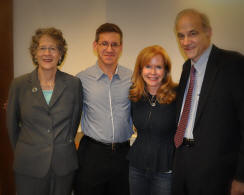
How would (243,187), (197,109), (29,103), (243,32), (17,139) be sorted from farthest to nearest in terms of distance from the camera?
(243,32)
(17,139)
(29,103)
(197,109)
(243,187)

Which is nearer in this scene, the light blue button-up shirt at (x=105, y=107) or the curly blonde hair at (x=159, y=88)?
the curly blonde hair at (x=159, y=88)

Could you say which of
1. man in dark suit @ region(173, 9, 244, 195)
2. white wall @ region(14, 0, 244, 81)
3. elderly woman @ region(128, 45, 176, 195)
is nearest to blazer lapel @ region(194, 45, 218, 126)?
man in dark suit @ region(173, 9, 244, 195)

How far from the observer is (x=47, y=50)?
191cm

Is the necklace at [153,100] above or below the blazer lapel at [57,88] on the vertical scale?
below

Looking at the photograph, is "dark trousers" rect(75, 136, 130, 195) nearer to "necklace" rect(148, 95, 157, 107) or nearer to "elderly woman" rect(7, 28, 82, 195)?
"elderly woman" rect(7, 28, 82, 195)

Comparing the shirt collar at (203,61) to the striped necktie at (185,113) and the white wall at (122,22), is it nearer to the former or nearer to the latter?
the striped necktie at (185,113)

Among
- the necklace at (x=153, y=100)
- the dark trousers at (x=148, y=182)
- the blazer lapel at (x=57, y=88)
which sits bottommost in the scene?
the dark trousers at (x=148, y=182)

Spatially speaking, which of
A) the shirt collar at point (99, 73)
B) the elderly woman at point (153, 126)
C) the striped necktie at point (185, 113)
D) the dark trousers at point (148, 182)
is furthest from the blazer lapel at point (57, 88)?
the striped necktie at point (185, 113)

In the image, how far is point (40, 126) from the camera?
1.83m

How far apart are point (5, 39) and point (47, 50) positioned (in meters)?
1.03

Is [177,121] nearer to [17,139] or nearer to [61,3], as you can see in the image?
[17,139]

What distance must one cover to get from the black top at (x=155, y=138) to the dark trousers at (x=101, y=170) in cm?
15

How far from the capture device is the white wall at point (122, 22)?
316 cm

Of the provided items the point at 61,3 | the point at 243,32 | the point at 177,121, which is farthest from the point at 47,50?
the point at 243,32
